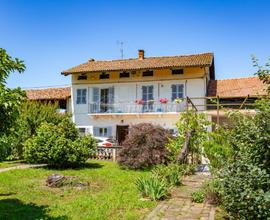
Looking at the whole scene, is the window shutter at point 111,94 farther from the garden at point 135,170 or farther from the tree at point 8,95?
the tree at point 8,95

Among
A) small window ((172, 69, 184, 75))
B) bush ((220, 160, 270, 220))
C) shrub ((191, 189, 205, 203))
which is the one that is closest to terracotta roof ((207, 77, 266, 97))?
small window ((172, 69, 184, 75))

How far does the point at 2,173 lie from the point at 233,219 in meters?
10.5

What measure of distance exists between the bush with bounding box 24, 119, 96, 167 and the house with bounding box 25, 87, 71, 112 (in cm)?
1330

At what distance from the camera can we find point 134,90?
2786 centimetres

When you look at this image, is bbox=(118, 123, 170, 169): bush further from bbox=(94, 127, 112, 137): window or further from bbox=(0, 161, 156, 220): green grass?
bbox=(94, 127, 112, 137): window

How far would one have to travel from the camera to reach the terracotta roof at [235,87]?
25834mm

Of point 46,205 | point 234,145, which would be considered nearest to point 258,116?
point 234,145

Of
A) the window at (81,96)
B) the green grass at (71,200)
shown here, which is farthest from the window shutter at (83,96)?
the green grass at (71,200)

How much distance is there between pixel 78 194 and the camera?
10031 millimetres

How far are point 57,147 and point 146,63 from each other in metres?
14.3

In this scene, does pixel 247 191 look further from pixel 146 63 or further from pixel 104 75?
pixel 104 75

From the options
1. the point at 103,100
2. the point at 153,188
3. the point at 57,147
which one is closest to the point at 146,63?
the point at 103,100

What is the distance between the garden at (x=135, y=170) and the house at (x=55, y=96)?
1342 cm

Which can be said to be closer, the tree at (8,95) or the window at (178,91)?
the tree at (8,95)
